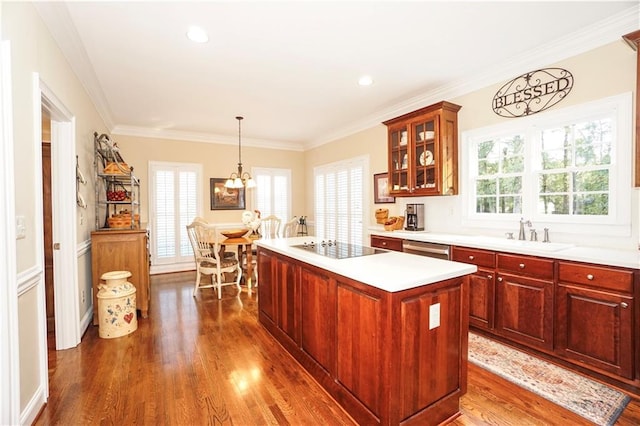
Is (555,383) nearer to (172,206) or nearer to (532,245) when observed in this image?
(532,245)

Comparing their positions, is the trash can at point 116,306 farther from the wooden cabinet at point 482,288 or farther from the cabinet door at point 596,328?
the cabinet door at point 596,328

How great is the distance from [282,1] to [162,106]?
3.03 meters

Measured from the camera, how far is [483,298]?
2.90m

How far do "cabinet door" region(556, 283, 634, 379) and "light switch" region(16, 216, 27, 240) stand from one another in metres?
3.70

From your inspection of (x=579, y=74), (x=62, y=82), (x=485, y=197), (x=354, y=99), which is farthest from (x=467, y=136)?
(x=62, y=82)

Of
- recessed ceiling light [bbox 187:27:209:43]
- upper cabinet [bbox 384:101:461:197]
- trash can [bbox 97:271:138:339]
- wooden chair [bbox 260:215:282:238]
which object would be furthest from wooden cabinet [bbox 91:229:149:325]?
upper cabinet [bbox 384:101:461:197]

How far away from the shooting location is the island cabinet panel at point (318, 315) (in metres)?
→ 2.01

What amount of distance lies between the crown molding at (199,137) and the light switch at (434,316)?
18.7 ft

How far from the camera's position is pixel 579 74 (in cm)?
273

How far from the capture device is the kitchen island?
1570mm

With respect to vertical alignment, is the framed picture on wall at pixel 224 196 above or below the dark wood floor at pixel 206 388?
above

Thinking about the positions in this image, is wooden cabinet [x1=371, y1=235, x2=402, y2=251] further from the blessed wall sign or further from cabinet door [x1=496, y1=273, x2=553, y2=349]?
the blessed wall sign

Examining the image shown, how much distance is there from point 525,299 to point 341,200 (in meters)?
3.80

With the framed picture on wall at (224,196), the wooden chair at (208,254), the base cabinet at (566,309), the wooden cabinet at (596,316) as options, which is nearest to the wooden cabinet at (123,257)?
the wooden chair at (208,254)
